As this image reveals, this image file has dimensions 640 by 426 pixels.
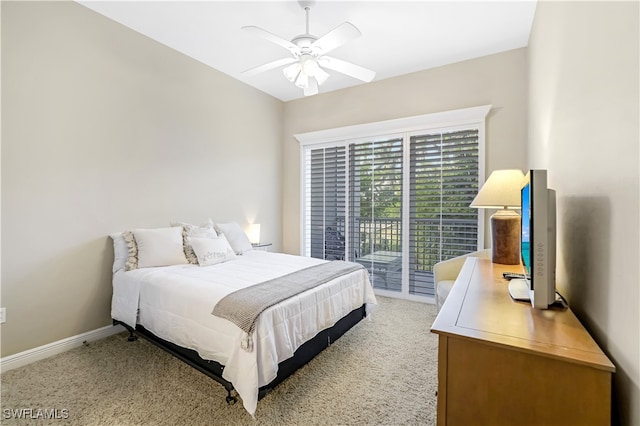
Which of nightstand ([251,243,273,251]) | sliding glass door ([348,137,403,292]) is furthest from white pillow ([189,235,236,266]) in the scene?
sliding glass door ([348,137,403,292])

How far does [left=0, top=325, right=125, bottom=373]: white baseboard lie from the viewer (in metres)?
2.16

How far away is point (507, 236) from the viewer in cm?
210

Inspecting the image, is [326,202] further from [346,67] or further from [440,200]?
[346,67]

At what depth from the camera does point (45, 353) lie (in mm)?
2330

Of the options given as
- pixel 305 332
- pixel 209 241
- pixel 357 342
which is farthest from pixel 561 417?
pixel 209 241

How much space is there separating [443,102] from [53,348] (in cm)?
451

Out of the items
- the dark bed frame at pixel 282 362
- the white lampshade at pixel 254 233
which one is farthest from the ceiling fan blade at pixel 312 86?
the dark bed frame at pixel 282 362

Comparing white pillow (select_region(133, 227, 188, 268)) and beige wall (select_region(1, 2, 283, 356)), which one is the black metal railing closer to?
beige wall (select_region(1, 2, 283, 356))

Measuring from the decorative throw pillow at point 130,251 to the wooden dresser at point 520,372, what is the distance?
2.59 m

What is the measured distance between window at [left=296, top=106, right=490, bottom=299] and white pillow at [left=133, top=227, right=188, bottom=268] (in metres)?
2.13

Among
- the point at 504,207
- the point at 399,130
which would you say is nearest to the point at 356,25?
the point at 399,130

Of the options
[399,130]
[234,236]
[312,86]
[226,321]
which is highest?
[312,86]

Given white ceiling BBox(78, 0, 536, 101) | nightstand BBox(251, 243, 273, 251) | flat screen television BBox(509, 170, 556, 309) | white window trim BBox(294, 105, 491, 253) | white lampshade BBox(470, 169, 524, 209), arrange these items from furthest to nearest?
nightstand BBox(251, 243, 273, 251)
white window trim BBox(294, 105, 491, 253)
white ceiling BBox(78, 0, 536, 101)
white lampshade BBox(470, 169, 524, 209)
flat screen television BBox(509, 170, 556, 309)

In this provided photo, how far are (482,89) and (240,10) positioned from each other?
267cm
